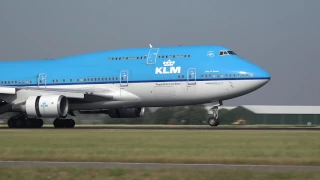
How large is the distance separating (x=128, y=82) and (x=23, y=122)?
8.25 m

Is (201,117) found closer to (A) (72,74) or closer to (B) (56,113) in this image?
(A) (72,74)

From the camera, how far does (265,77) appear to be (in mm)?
43094

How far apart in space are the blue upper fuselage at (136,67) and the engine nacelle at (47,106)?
398 cm

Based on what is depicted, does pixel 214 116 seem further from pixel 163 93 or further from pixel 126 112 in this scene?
pixel 126 112

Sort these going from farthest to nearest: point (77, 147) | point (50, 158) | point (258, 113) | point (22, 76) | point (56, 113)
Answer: point (258, 113), point (22, 76), point (56, 113), point (77, 147), point (50, 158)

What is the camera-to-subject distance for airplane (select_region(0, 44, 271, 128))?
43344mm

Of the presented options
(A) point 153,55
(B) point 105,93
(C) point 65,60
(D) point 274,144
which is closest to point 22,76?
(C) point 65,60

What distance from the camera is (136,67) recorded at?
4559 centimetres

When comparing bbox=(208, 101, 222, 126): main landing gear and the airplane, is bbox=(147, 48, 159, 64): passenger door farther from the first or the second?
bbox=(208, 101, 222, 126): main landing gear

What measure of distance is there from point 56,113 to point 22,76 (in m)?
7.77

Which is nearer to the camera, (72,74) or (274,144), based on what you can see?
(274,144)

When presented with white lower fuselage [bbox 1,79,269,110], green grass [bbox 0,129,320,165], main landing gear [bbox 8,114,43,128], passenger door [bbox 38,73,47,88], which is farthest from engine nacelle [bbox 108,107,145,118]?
green grass [bbox 0,129,320,165]

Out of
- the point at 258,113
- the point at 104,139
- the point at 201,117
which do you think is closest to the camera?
the point at 104,139

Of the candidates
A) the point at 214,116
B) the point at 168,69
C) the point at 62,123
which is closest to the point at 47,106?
the point at 62,123
